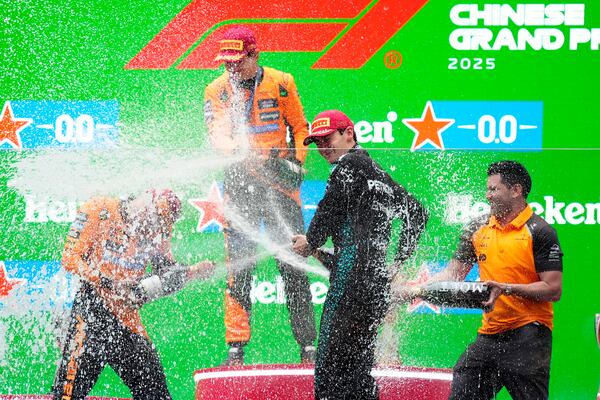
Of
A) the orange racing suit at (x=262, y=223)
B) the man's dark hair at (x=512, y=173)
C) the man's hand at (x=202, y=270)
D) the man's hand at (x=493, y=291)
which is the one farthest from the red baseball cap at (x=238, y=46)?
the man's hand at (x=493, y=291)

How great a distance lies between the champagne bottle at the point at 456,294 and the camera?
4.07m

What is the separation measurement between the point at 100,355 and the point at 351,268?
118 cm

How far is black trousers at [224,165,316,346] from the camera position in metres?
4.41

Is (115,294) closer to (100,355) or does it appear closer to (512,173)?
(100,355)

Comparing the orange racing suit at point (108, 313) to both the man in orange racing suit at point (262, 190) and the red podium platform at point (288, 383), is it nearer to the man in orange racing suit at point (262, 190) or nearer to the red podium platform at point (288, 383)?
the red podium platform at point (288, 383)

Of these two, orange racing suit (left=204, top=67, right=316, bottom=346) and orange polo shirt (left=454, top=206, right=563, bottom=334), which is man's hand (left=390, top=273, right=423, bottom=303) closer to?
orange polo shirt (left=454, top=206, right=563, bottom=334)

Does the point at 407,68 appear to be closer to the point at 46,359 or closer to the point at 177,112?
the point at 177,112

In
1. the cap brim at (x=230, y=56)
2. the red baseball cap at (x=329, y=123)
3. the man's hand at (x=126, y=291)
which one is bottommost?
the man's hand at (x=126, y=291)

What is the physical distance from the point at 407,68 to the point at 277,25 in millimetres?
670

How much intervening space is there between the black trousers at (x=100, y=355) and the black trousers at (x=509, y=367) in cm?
129

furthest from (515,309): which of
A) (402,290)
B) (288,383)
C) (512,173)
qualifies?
(288,383)

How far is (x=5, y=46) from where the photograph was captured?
500 centimetres

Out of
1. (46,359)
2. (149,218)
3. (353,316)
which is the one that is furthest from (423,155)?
(46,359)

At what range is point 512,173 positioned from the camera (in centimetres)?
424
